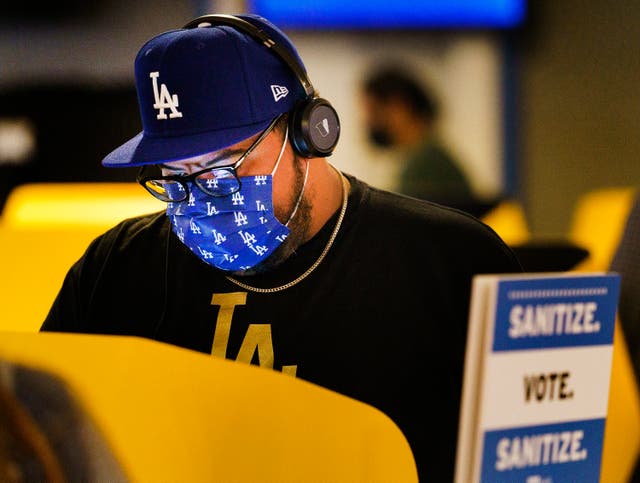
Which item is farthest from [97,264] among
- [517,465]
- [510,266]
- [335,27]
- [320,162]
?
[335,27]

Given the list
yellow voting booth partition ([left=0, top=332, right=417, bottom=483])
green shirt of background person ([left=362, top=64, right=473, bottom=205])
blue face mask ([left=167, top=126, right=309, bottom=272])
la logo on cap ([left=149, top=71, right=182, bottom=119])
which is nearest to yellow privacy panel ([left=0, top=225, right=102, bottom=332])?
blue face mask ([left=167, top=126, right=309, bottom=272])

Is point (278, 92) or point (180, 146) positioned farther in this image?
point (278, 92)

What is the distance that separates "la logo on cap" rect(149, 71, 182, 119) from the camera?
158cm

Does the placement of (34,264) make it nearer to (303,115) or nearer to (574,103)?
(303,115)

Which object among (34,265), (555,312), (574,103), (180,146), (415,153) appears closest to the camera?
(555,312)

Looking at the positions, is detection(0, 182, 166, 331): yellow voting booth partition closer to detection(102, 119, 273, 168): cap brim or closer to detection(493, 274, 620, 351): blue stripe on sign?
detection(102, 119, 273, 168): cap brim

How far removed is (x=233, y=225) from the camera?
1.67 metres

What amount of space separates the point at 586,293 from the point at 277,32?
83 centimetres

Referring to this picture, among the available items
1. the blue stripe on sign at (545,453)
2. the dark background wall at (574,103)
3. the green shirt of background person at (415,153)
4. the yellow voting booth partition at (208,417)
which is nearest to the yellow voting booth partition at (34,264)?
the yellow voting booth partition at (208,417)

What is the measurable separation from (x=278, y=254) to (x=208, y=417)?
0.68 meters

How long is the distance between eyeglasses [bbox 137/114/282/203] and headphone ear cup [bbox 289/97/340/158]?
0.04m

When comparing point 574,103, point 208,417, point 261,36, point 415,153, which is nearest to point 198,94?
point 261,36

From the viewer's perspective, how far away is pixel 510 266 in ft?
5.45

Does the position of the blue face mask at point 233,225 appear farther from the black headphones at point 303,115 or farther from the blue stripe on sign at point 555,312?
the blue stripe on sign at point 555,312
